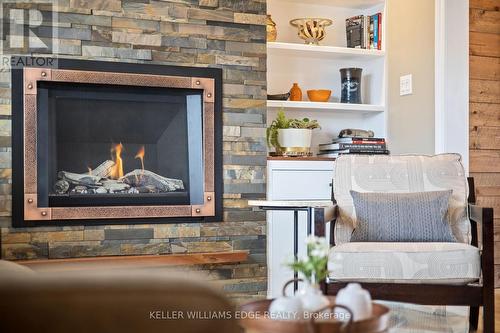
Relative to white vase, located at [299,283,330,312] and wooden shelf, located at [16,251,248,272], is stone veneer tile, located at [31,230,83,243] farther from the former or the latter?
white vase, located at [299,283,330,312]

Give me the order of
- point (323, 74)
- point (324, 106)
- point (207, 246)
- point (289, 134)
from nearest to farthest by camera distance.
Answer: point (207, 246)
point (289, 134)
point (324, 106)
point (323, 74)

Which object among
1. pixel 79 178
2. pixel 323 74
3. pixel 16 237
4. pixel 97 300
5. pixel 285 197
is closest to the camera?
pixel 97 300

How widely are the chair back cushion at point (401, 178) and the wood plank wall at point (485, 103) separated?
100 cm

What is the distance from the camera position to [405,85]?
4.47m

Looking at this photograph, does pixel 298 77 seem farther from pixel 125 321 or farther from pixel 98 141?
pixel 125 321

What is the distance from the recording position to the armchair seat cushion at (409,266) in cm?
260

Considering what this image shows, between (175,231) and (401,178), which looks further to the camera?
(175,231)

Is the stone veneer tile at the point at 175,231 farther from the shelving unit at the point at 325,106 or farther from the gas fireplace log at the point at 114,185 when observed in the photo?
the shelving unit at the point at 325,106

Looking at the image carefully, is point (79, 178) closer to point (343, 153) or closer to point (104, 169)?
point (104, 169)

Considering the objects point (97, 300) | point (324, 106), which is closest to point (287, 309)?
point (97, 300)

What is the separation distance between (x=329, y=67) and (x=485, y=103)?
115 cm

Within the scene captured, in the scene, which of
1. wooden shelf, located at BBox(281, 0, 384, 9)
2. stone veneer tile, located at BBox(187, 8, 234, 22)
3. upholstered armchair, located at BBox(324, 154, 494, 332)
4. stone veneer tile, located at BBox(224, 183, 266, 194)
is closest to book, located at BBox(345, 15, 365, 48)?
wooden shelf, located at BBox(281, 0, 384, 9)

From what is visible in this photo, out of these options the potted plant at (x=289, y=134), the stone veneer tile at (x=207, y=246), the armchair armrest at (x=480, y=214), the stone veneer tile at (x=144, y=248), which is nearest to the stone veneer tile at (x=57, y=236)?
the stone veneer tile at (x=144, y=248)

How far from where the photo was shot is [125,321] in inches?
26.4
